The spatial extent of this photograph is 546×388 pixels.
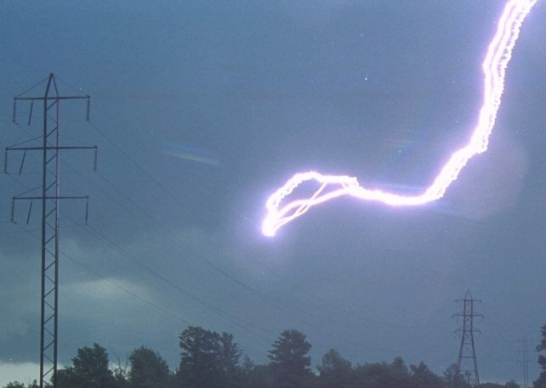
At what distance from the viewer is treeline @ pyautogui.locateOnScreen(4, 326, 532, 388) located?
370 feet

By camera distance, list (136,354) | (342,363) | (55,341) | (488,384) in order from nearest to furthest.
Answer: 1. (55,341)
2. (136,354)
3. (342,363)
4. (488,384)

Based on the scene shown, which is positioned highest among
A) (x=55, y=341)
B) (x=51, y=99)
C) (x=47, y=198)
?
(x=51, y=99)

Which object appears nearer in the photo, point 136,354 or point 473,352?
point 473,352

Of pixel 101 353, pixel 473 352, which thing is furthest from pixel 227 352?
pixel 473 352

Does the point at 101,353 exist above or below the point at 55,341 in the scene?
above

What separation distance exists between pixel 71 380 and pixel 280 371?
79.7 feet

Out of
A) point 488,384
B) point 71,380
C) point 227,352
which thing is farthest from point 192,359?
point 488,384

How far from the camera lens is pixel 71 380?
108m

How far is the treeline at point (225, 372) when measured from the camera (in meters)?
113

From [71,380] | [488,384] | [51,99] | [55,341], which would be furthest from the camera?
[488,384]

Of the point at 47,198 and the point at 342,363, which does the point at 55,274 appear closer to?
the point at 47,198

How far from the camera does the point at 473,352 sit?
11031 centimetres

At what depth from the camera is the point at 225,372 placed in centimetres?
11981

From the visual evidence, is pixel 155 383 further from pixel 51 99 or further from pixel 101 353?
pixel 51 99
